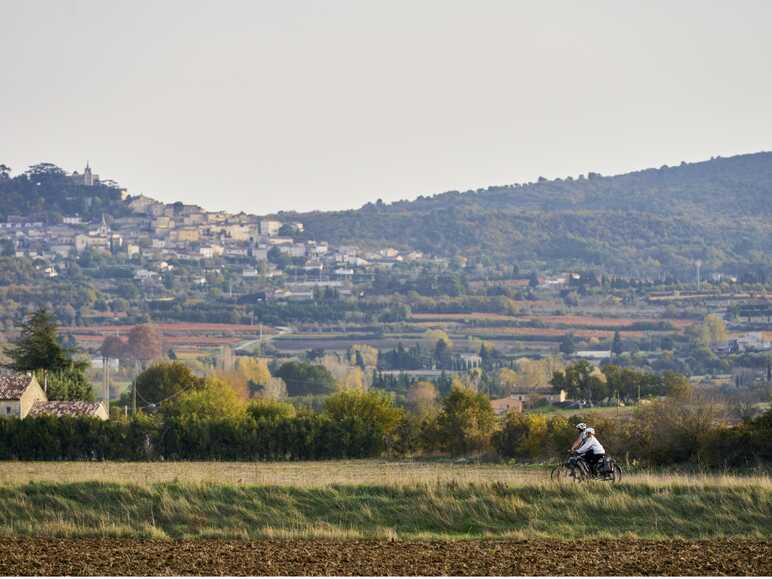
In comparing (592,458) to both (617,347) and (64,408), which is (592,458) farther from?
(617,347)

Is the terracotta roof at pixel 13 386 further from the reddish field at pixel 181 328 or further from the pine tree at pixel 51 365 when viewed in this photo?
the reddish field at pixel 181 328

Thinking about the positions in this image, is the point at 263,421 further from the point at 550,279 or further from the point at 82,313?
the point at 550,279

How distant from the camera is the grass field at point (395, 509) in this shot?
2028 cm

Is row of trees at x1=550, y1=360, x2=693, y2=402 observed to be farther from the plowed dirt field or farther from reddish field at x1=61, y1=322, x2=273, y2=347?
reddish field at x1=61, y1=322, x2=273, y2=347

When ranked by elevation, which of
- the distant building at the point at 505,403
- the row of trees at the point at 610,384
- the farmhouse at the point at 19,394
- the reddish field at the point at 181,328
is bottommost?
Answer: the reddish field at the point at 181,328

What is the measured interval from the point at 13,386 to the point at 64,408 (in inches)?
78.9

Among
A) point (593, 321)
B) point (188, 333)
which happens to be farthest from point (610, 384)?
point (593, 321)

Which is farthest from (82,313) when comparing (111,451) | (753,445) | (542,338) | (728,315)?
(753,445)

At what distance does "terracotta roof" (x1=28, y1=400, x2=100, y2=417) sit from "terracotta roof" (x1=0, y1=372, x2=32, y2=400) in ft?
2.23

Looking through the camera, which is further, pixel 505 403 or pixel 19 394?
pixel 505 403

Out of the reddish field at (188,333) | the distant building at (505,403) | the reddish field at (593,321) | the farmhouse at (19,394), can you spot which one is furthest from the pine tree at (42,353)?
the reddish field at (593,321)

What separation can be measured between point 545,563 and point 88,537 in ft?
21.4

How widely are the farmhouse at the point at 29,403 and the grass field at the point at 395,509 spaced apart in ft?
83.3

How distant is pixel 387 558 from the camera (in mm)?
17750
